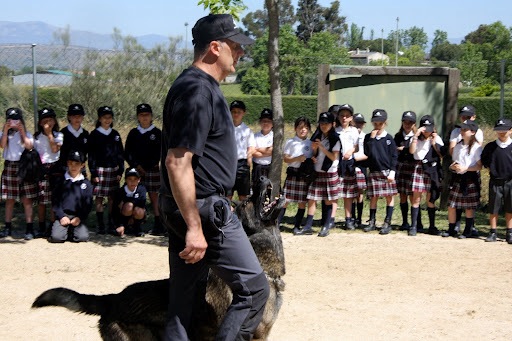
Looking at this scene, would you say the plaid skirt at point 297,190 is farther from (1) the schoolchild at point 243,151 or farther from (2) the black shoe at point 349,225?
(2) the black shoe at point 349,225

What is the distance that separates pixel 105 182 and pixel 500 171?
5.39 m

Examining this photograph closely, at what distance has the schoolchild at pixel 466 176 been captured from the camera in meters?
9.62

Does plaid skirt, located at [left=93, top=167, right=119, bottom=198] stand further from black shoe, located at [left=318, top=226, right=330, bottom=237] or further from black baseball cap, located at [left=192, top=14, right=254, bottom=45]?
black baseball cap, located at [left=192, top=14, right=254, bottom=45]

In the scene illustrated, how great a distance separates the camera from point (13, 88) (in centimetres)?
1302

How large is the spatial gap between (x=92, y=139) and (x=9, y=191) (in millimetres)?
1312

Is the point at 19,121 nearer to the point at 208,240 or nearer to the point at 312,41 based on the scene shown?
the point at 208,240

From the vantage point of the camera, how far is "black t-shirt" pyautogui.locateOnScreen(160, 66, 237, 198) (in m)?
3.59

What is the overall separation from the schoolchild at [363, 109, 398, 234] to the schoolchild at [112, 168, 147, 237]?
3210 millimetres

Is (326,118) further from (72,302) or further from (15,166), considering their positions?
(72,302)

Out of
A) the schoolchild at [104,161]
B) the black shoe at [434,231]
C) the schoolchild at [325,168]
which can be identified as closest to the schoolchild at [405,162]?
the black shoe at [434,231]

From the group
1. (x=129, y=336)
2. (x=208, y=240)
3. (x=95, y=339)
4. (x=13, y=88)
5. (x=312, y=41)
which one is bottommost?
(x=95, y=339)

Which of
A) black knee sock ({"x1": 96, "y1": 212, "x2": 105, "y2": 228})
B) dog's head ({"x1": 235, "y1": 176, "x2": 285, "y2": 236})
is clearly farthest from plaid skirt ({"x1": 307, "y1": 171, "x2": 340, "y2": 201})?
dog's head ({"x1": 235, "y1": 176, "x2": 285, "y2": 236})

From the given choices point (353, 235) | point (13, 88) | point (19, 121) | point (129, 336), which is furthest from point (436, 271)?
point (13, 88)

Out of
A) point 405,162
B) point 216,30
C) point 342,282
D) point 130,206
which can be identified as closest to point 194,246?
point 216,30
